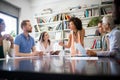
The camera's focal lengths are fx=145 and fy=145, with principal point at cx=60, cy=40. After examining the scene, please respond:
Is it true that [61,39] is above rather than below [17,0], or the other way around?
below

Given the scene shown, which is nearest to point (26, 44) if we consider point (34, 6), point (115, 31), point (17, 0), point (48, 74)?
point (115, 31)

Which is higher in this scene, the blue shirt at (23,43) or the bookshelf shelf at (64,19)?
the bookshelf shelf at (64,19)

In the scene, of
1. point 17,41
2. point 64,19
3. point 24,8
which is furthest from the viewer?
point 24,8

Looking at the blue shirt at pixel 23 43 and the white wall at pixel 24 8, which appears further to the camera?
the white wall at pixel 24 8

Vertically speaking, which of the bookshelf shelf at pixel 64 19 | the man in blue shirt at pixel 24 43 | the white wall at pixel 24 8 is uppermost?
the white wall at pixel 24 8

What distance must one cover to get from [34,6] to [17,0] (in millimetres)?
671

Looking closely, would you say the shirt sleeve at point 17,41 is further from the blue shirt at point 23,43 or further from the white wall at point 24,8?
the white wall at point 24,8

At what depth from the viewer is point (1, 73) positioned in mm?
557

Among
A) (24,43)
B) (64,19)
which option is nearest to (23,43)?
(24,43)

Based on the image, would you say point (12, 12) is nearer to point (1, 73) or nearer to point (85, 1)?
point (85, 1)

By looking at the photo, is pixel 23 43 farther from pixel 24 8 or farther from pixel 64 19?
pixel 24 8

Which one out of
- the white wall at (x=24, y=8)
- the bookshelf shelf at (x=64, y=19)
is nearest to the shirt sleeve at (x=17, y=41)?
the bookshelf shelf at (x=64, y=19)

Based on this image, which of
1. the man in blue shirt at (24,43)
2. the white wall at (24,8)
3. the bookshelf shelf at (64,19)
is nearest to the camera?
the man in blue shirt at (24,43)

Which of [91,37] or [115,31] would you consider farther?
[91,37]
